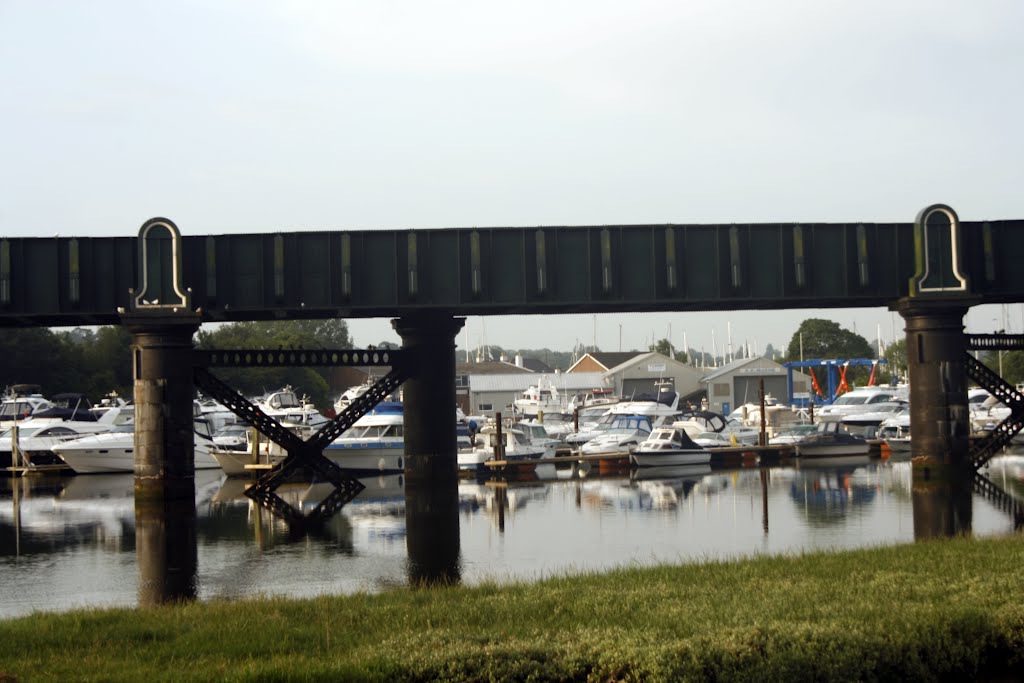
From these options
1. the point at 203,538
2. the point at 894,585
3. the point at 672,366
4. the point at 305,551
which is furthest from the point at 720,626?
the point at 672,366

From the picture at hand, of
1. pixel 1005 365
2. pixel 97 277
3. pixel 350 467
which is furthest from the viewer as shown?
pixel 1005 365

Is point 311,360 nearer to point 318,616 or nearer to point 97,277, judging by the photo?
point 97,277

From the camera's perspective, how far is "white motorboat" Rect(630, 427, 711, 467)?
5941cm

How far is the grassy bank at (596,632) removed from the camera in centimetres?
1373

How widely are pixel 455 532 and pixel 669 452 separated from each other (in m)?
25.4

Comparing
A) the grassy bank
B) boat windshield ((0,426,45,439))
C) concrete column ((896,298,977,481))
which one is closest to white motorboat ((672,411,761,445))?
concrete column ((896,298,977,481))

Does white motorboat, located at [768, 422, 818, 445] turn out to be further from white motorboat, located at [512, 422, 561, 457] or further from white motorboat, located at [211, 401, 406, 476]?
white motorboat, located at [211, 401, 406, 476]

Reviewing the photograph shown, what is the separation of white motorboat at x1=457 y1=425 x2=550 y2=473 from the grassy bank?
34837mm

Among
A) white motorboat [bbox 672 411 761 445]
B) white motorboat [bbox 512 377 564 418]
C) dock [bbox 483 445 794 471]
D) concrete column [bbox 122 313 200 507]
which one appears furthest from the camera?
white motorboat [bbox 512 377 564 418]

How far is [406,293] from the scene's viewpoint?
44344 millimetres

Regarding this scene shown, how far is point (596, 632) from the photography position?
50.0ft

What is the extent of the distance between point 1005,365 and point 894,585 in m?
129

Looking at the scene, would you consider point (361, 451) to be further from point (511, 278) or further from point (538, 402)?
point (538, 402)

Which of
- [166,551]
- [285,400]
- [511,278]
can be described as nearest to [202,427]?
[285,400]
